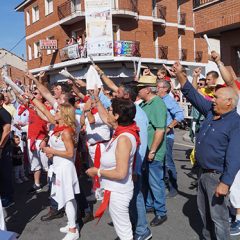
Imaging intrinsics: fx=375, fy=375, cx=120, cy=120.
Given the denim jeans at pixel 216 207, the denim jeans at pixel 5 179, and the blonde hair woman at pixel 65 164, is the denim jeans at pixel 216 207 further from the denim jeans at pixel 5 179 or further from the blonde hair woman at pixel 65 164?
the denim jeans at pixel 5 179

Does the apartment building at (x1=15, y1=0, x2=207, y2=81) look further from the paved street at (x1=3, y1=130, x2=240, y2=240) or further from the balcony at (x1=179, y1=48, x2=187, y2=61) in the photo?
the paved street at (x1=3, y1=130, x2=240, y2=240)

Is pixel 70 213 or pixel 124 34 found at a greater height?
pixel 124 34

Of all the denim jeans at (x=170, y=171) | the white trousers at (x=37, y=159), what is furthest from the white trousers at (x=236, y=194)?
the white trousers at (x=37, y=159)

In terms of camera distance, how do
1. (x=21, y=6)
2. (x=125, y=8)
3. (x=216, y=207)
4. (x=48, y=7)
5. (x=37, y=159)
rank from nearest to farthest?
(x=216, y=207) → (x=37, y=159) → (x=125, y=8) → (x=48, y=7) → (x=21, y=6)

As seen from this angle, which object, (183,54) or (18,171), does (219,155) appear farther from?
(183,54)

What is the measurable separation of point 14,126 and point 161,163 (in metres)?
4.66

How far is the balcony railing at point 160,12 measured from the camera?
29672 millimetres

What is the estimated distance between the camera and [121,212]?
3.68 m

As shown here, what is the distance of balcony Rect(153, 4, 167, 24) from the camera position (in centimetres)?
2924

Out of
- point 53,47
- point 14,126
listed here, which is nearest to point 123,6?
point 53,47

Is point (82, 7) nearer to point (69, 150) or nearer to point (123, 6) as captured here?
point (123, 6)

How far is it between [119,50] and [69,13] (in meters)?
5.15

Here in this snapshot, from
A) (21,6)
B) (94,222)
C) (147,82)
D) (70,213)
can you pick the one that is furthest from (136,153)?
(21,6)

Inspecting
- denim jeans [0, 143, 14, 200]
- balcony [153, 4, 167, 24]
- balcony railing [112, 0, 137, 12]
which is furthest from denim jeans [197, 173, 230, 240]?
balcony [153, 4, 167, 24]
